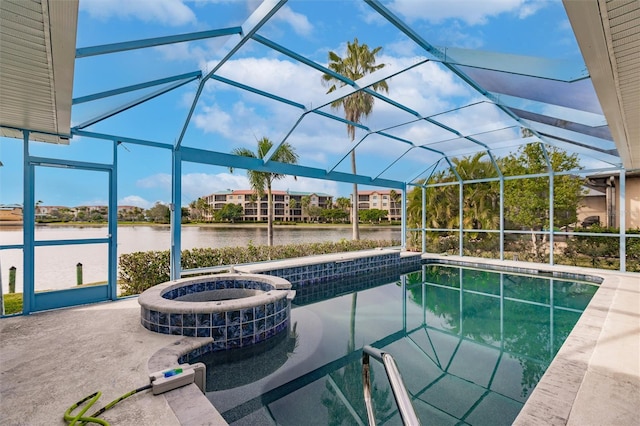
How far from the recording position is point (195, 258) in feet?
28.8

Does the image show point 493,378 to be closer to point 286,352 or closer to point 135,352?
point 286,352

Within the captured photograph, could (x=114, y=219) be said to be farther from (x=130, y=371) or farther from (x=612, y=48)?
(x=612, y=48)

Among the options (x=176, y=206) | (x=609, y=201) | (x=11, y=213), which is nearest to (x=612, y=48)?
(x=176, y=206)

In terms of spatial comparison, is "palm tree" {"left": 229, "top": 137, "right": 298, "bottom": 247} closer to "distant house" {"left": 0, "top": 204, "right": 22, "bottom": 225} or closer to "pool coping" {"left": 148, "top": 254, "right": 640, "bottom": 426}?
"distant house" {"left": 0, "top": 204, "right": 22, "bottom": 225}

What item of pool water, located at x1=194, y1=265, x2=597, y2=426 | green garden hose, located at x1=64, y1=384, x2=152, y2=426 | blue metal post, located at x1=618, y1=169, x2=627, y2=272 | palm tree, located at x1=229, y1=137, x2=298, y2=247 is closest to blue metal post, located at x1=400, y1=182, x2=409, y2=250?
palm tree, located at x1=229, y1=137, x2=298, y2=247

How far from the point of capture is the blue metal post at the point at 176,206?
7086 millimetres

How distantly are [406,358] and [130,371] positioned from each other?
3.54 m

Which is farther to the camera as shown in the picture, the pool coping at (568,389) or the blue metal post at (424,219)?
the blue metal post at (424,219)

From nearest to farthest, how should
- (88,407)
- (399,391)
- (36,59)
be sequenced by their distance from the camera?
(399,391) → (88,407) → (36,59)

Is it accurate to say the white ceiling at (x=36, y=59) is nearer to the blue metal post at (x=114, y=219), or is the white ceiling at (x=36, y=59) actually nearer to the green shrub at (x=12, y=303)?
the blue metal post at (x=114, y=219)

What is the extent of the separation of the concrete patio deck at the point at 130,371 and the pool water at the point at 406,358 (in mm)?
612

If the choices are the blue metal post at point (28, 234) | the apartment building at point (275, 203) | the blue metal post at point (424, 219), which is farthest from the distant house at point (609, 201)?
the blue metal post at point (28, 234)

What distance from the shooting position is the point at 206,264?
905cm

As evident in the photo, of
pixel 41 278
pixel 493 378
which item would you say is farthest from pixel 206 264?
pixel 493 378
